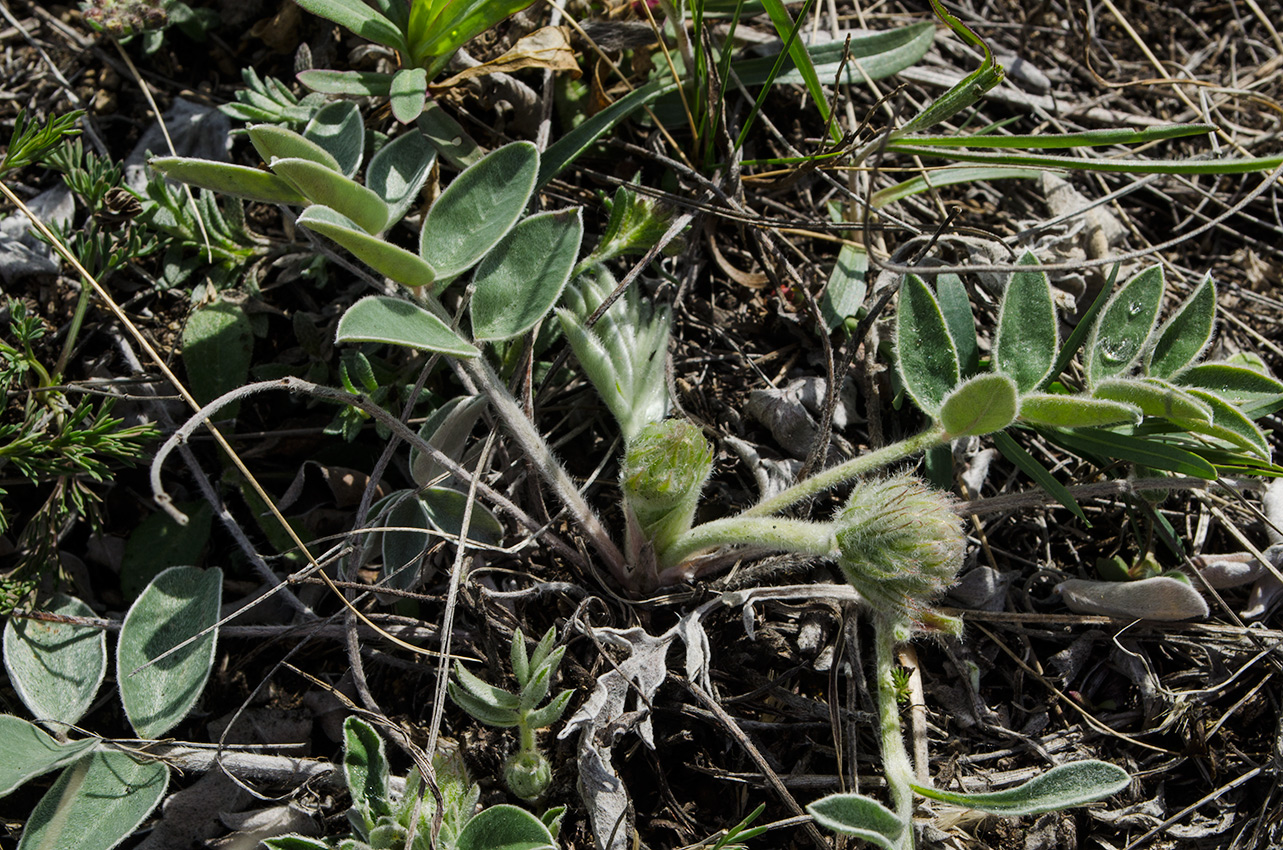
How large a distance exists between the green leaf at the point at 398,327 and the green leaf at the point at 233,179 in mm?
365

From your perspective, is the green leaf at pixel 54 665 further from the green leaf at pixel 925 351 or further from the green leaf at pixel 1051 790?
the green leaf at pixel 925 351

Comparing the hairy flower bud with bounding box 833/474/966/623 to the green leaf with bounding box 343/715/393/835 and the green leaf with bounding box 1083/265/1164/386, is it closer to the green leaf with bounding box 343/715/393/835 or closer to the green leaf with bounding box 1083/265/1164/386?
the green leaf with bounding box 1083/265/1164/386

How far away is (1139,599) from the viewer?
2.18 meters

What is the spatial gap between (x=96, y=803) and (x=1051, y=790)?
1956mm

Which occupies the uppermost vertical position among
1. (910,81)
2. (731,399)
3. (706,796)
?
(910,81)

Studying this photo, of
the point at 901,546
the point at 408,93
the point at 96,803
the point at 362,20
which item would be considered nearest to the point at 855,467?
the point at 901,546

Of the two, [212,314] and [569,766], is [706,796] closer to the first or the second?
[569,766]

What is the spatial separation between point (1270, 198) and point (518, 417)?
8.96 ft

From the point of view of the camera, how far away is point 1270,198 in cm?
297

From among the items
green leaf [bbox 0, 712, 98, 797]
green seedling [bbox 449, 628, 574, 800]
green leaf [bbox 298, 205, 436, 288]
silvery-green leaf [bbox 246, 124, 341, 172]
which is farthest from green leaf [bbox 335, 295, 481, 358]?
green leaf [bbox 0, 712, 98, 797]

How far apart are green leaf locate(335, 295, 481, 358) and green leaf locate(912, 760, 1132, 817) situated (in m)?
1.28

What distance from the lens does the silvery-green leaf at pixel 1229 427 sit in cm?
189

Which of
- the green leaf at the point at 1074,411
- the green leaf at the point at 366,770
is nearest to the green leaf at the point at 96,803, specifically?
the green leaf at the point at 366,770

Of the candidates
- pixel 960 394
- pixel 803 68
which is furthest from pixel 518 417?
pixel 803 68
